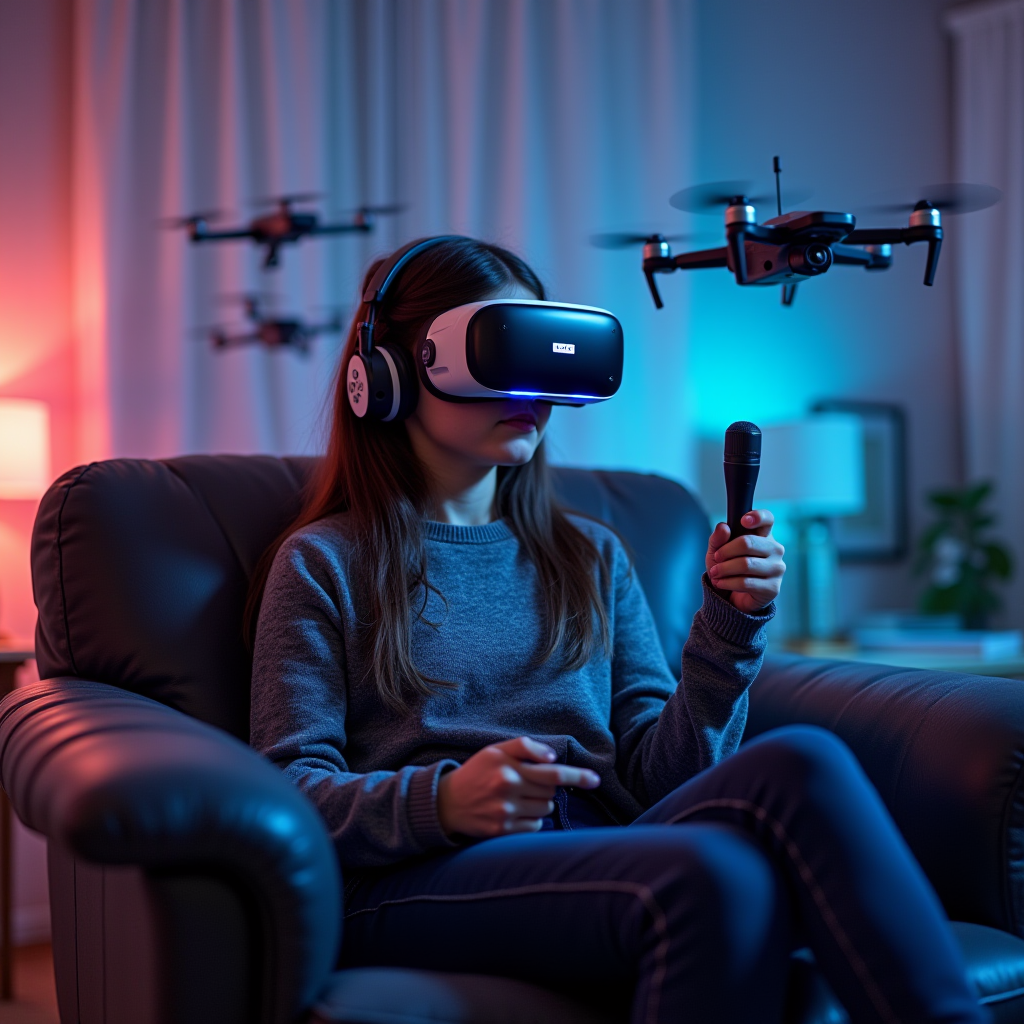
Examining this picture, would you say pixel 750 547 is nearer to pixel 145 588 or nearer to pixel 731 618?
pixel 731 618

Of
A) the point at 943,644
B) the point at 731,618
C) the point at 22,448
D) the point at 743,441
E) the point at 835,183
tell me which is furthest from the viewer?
the point at 835,183

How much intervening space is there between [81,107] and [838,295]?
2353mm

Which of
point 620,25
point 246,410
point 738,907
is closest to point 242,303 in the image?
point 246,410

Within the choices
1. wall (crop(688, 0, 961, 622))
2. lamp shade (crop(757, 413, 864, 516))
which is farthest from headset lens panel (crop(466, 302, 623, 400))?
wall (crop(688, 0, 961, 622))

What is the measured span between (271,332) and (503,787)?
1.95 metres

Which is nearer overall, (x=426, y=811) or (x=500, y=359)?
(x=426, y=811)

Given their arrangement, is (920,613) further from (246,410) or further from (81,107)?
(81,107)

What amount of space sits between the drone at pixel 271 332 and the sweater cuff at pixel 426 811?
1860 millimetres

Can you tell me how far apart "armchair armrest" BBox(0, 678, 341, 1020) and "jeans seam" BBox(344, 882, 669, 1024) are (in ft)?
0.48

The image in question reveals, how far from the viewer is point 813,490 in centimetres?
299

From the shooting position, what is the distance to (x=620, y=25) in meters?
3.30

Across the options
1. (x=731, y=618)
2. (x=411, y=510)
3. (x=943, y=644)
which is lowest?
(x=943, y=644)

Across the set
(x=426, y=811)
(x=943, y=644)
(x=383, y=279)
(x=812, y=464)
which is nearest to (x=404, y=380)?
(x=383, y=279)

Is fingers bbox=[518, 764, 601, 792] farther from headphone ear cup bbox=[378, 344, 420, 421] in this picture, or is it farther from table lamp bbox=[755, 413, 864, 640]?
table lamp bbox=[755, 413, 864, 640]
